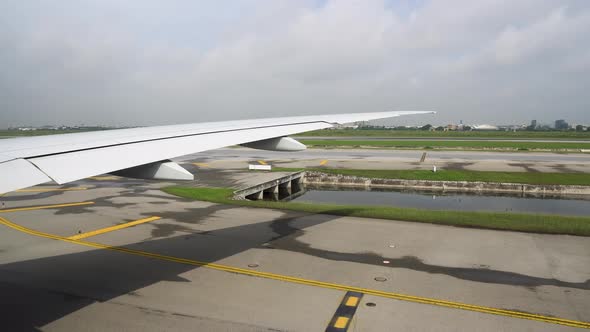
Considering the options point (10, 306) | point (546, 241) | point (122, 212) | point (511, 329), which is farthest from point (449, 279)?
point (122, 212)

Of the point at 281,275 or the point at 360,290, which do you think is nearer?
the point at 360,290

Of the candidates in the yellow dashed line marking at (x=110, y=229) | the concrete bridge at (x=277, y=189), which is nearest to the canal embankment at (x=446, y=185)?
the concrete bridge at (x=277, y=189)

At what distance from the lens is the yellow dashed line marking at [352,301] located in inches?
364

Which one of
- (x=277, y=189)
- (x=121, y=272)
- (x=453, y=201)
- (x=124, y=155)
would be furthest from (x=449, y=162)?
(x=124, y=155)

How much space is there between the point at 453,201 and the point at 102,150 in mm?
28350

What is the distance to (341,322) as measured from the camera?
838cm

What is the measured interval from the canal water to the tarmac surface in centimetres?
1232

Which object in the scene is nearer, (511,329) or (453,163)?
(511,329)

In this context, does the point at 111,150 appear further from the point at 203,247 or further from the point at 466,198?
the point at 466,198

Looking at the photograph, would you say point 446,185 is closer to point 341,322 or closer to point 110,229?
point 110,229

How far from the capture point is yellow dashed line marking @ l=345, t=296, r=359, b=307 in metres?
9.24

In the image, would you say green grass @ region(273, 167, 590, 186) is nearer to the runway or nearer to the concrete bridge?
the concrete bridge

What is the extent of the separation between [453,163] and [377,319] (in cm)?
3812

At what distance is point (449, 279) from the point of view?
10.8 meters
